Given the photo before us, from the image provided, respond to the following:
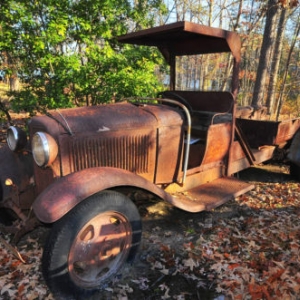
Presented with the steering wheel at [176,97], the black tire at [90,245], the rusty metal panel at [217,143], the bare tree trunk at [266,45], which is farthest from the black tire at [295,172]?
the bare tree trunk at [266,45]

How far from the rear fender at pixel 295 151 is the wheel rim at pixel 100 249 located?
11.0 feet

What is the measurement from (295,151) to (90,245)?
153 inches

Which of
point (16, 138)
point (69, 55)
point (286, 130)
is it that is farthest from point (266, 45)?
point (16, 138)

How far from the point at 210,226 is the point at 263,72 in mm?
7724

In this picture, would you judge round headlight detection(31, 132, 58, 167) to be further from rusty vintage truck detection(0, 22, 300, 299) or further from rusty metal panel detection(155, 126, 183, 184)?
rusty metal panel detection(155, 126, 183, 184)

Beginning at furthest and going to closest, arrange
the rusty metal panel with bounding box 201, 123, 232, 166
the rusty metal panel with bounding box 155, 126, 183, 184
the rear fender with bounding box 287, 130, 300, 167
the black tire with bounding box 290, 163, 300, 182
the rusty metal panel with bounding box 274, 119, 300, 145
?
the black tire with bounding box 290, 163, 300, 182, the rusty metal panel with bounding box 274, 119, 300, 145, the rear fender with bounding box 287, 130, 300, 167, the rusty metal panel with bounding box 201, 123, 232, 166, the rusty metal panel with bounding box 155, 126, 183, 184

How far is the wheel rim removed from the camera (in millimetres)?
2480

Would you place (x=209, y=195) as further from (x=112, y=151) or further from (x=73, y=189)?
(x=73, y=189)

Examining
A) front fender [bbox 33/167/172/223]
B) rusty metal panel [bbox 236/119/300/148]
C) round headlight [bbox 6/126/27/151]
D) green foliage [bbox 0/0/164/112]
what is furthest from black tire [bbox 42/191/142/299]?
green foliage [bbox 0/0/164/112]

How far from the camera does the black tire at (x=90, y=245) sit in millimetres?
2219

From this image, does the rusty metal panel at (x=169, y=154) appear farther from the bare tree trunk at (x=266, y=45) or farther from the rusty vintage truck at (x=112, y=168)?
the bare tree trunk at (x=266, y=45)

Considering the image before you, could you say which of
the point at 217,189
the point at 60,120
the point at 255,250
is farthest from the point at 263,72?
the point at 60,120

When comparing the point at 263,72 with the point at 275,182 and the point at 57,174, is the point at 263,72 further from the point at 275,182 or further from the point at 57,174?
the point at 57,174

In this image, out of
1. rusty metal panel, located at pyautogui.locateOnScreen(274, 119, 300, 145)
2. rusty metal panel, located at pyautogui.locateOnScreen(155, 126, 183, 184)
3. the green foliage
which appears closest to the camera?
rusty metal panel, located at pyautogui.locateOnScreen(155, 126, 183, 184)
